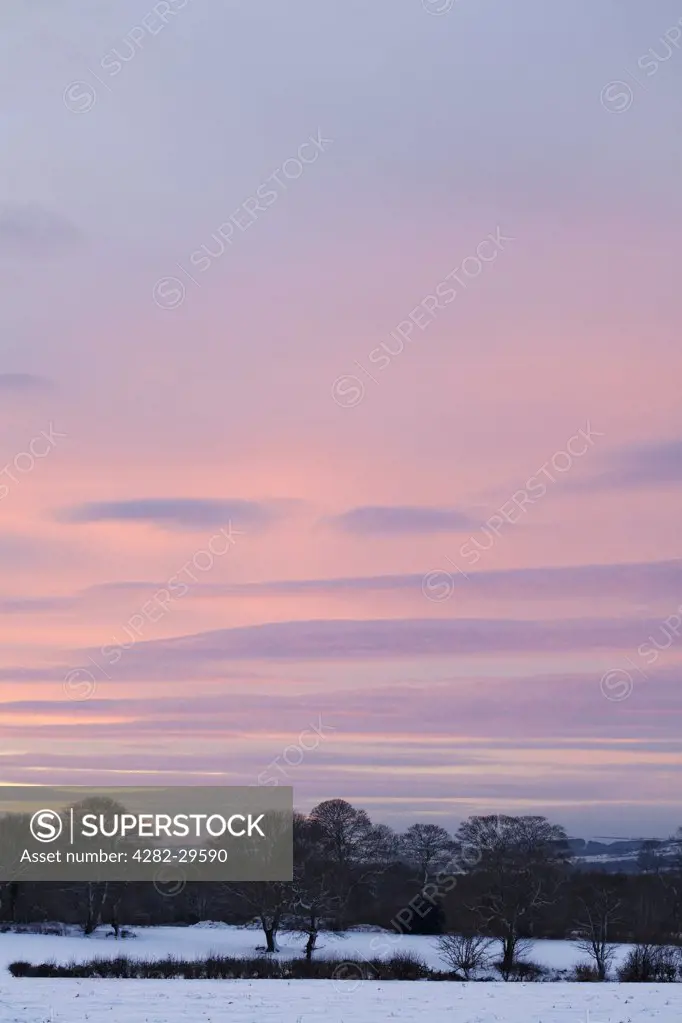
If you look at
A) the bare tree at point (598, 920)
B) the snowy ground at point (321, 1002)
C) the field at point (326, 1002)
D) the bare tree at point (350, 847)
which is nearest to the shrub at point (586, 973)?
the bare tree at point (598, 920)

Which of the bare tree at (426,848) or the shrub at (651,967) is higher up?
the bare tree at (426,848)

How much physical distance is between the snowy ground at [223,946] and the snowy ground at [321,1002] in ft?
85.8

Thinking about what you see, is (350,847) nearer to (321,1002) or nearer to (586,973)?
(586,973)

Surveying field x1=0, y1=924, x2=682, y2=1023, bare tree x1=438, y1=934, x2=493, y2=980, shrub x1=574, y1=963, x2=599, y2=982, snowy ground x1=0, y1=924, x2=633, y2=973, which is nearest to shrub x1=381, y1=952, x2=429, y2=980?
bare tree x1=438, y1=934, x2=493, y2=980

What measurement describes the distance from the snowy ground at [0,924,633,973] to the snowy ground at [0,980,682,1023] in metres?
26.1

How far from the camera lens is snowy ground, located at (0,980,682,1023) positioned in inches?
1155

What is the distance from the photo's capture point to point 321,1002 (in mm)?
33188

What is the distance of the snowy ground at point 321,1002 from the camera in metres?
29.3

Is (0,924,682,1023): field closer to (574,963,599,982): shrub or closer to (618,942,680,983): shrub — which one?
(618,942,680,983): shrub

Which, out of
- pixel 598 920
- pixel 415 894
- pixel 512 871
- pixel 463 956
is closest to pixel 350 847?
pixel 415 894

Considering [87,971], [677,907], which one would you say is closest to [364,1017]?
[87,971]

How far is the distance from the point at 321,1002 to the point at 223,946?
5003 centimetres

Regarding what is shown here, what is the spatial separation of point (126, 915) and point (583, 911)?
40.1 m

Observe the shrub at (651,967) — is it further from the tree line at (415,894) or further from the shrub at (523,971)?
the tree line at (415,894)
